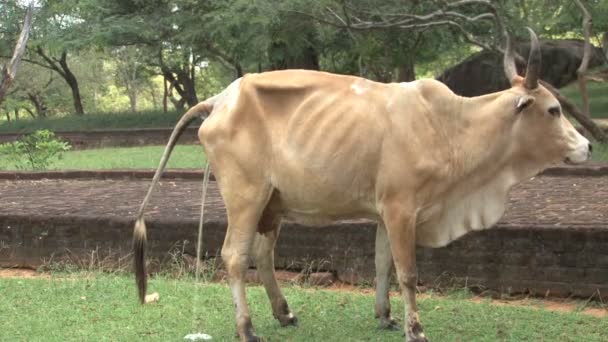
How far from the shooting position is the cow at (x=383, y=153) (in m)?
4.91

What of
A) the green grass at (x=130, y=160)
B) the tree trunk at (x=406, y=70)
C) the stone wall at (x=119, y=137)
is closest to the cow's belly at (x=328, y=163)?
the green grass at (x=130, y=160)

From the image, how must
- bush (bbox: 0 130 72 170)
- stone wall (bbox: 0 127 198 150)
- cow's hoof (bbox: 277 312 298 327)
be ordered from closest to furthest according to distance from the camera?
cow's hoof (bbox: 277 312 298 327) → bush (bbox: 0 130 72 170) → stone wall (bbox: 0 127 198 150)

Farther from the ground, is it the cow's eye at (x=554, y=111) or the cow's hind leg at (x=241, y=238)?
the cow's eye at (x=554, y=111)

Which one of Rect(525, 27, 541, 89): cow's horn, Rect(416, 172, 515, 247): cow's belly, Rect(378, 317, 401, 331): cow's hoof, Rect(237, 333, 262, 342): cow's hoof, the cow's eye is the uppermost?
Rect(525, 27, 541, 89): cow's horn

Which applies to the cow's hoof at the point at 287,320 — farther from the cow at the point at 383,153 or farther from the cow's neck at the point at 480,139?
the cow's neck at the point at 480,139

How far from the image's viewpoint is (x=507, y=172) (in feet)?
17.0

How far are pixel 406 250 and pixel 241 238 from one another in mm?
1024

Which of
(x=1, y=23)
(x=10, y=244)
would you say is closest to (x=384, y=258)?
(x=10, y=244)

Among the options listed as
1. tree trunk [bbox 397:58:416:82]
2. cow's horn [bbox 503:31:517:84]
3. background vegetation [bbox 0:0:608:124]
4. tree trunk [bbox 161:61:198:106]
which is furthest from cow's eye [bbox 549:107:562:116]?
tree trunk [bbox 161:61:198:106]

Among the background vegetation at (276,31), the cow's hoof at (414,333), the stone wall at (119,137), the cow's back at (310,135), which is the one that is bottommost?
the stone wall at (119,137)

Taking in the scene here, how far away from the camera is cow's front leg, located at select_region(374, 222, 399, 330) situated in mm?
5523

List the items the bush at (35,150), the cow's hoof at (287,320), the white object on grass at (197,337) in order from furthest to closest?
the bush at (35,150), the cow's hoof at (287,320), the white object on grass at (197,337)

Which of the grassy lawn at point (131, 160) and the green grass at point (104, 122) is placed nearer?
the grassy lawn at point (131, 160)

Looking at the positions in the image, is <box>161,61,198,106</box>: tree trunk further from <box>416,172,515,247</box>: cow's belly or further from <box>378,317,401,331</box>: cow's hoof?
<box>416,172,515,247</box>: cow's belly
